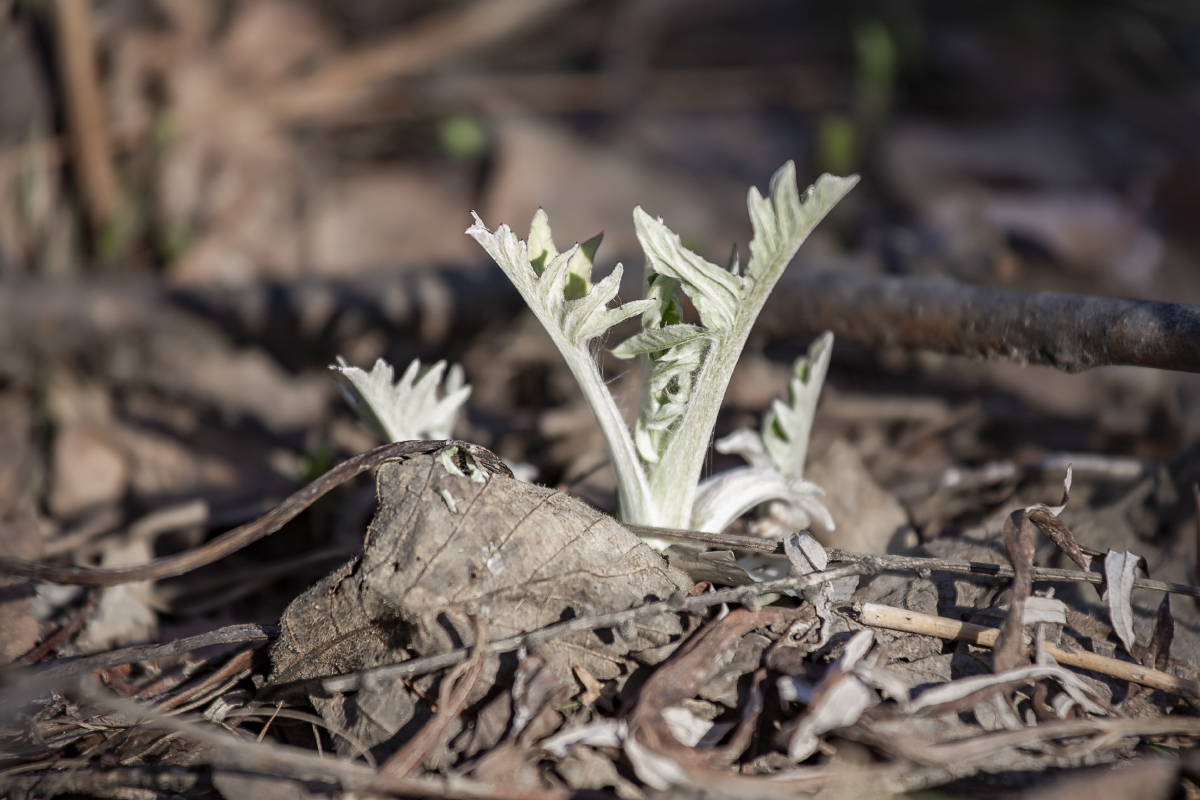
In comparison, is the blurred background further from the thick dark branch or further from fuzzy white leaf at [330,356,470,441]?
fuzzy white leaf at [330,356,470,441]

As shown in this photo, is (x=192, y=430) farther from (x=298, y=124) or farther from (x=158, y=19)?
(x=158, y=19)

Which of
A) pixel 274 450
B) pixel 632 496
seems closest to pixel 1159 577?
pixel 632 496

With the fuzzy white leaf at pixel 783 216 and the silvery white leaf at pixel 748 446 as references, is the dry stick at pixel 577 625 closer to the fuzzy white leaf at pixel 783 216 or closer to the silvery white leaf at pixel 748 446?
the silvery white leaf at pixel 748 446

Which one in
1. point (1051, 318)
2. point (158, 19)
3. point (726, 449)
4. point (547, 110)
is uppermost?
point (158, 19)

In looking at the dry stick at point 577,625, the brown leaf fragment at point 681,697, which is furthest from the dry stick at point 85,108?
the brown leaf fragment at point 681,697

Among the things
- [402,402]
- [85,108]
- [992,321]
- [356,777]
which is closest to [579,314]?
[402,402]

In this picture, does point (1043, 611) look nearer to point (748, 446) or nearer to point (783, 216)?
point (748, 446)

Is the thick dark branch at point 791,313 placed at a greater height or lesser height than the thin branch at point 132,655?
greater
